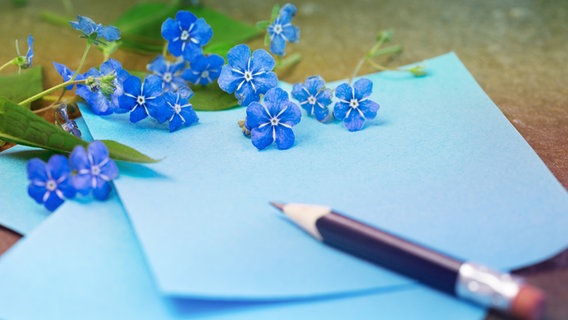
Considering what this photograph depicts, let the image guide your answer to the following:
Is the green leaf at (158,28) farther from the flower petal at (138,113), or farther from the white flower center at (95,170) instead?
the white flower center at (95,170)

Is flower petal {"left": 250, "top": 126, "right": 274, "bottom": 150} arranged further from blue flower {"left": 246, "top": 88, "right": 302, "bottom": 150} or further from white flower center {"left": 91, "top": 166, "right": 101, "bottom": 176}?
white flower center {"left": 91, "top": 166, "right": 101, "bottom": 176}

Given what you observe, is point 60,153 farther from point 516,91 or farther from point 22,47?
point 516,91

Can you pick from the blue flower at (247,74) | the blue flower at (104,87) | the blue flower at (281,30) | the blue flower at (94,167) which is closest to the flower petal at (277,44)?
the blue flower at (281,30)

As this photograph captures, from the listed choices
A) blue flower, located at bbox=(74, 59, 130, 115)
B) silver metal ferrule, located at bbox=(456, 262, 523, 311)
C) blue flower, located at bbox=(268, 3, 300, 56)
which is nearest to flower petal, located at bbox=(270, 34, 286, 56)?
blue flower, located at bbox=(268, 3, 300, 56)

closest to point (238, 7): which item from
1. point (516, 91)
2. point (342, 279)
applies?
point (516, 91)

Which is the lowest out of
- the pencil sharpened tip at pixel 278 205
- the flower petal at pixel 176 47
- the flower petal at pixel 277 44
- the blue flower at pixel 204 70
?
the pencil sharpened tip at pixel 278 205
